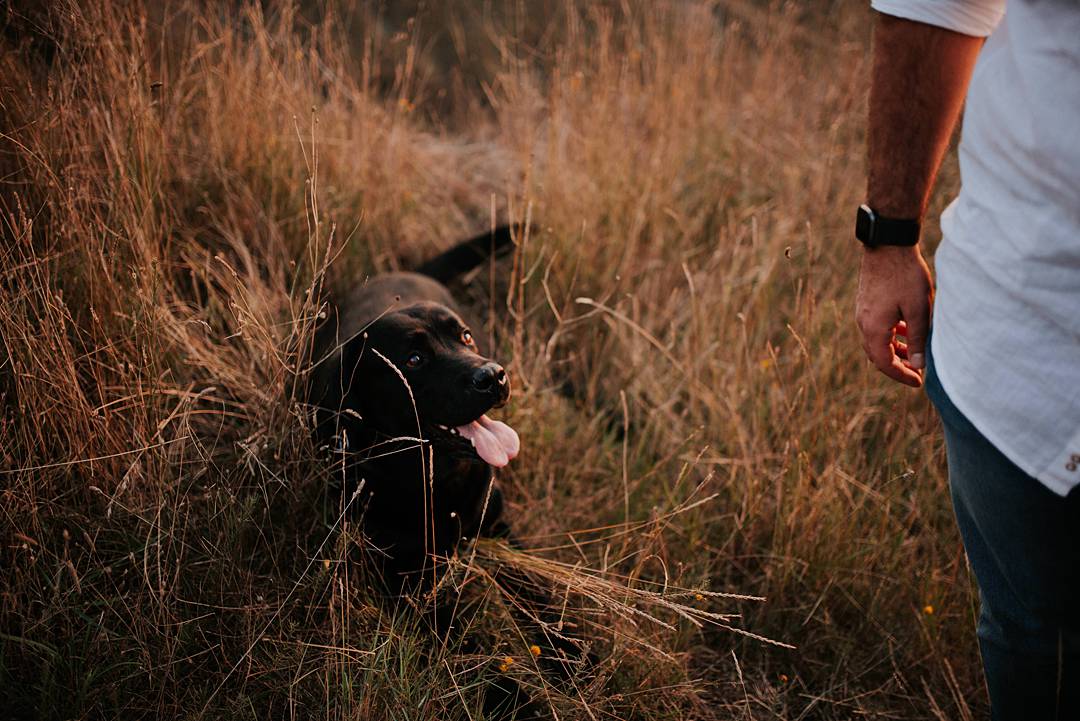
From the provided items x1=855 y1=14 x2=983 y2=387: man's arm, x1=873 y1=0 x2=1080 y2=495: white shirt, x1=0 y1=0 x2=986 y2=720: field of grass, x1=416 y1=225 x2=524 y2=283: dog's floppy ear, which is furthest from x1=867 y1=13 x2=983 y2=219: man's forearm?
x1=416 y1=225 x2=524 y2=283: dog's floppy ear

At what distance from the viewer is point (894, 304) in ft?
4.36

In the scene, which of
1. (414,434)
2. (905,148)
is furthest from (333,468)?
(905,148)

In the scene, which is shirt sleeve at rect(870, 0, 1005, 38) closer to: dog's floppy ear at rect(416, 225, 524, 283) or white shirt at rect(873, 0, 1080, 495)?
white shirt at rect(873, 0, 1080, 495)

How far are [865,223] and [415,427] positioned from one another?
128 cm

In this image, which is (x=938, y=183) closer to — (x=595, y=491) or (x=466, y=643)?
(x=595, y=491)

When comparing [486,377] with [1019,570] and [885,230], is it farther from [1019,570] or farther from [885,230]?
[1019,570]

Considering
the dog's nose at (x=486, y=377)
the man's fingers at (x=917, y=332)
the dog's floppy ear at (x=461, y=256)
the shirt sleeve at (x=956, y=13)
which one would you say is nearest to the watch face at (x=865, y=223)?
the man's fingers at (x=917, y=332)

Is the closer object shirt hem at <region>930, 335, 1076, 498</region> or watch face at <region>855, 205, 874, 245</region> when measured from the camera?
shirt hem at <region>930, 335, 1076, 498</region>

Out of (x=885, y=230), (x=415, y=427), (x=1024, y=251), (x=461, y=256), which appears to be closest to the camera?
(x=1024, y=251)

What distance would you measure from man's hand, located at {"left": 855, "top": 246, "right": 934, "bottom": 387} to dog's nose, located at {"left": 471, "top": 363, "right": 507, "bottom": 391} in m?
0.94

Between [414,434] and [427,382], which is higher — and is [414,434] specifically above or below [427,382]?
below

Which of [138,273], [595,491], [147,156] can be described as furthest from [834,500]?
[147,156]

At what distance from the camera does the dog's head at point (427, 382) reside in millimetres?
2004

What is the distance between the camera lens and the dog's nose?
1993 mm
